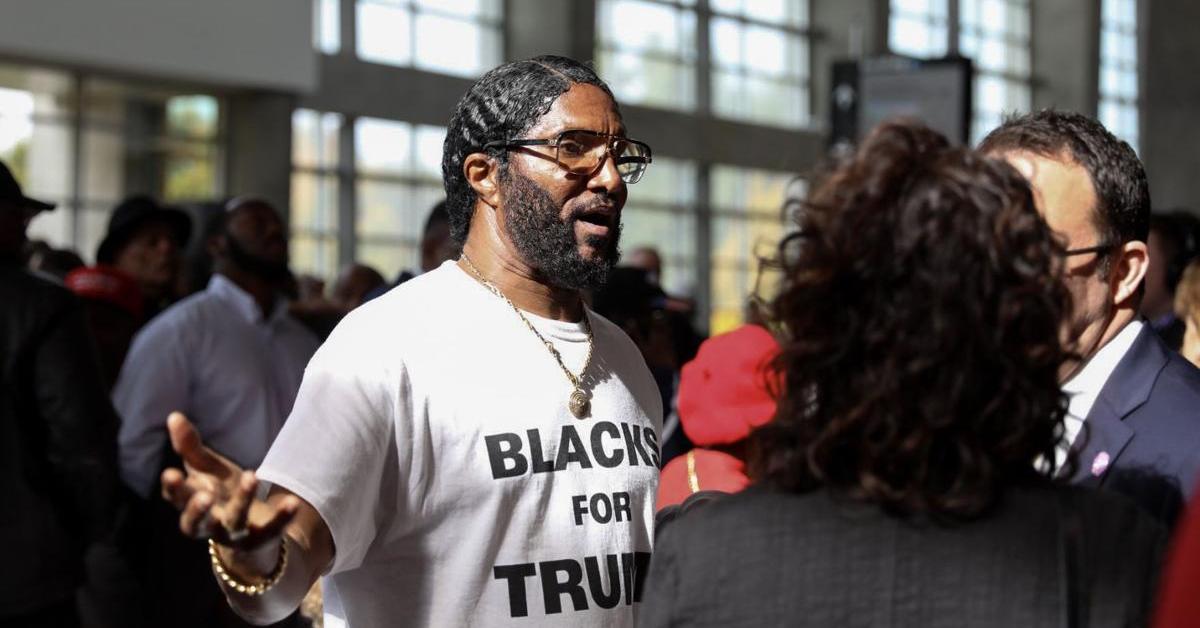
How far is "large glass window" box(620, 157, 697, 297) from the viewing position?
815 inches

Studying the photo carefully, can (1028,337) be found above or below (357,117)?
below

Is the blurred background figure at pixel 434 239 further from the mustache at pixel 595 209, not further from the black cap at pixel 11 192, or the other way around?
the mustache at pixel 595 209

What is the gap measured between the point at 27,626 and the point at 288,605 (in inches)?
83.3

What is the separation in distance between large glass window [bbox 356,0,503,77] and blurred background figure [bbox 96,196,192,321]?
10.5 meters

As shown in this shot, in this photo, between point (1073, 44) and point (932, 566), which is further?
point (1073, 44)

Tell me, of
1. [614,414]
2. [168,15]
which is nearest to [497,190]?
[614,414]

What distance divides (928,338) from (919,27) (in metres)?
24.1

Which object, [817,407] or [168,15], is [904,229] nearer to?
[817,407]

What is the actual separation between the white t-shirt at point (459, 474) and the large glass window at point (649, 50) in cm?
1751

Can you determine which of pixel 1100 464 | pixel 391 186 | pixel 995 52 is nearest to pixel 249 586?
pixel 1100 464

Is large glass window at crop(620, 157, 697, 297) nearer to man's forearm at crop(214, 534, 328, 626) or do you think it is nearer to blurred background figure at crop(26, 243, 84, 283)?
blurred background figure at crop(26, 243, 84, 283)

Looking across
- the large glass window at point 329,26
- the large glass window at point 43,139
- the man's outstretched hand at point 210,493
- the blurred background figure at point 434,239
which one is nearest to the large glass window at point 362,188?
the large glass window at point 329,26

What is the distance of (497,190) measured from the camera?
2549 millimetres

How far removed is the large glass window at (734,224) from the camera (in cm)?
2186
